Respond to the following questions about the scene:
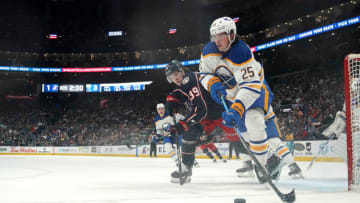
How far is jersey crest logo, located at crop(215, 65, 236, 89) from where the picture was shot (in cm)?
378

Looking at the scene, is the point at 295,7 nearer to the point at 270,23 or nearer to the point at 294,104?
the point at 270,23

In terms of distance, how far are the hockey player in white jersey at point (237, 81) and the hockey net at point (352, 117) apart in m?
0.79

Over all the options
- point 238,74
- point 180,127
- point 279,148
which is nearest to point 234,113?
point 238,74

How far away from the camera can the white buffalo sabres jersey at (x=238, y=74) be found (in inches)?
132

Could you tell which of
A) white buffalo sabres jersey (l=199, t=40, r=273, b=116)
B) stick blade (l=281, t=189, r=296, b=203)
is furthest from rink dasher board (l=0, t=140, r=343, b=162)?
stick blade (l=281, t=189, r=296, b=203)

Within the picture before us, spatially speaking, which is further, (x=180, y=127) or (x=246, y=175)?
(x=246, y=175)

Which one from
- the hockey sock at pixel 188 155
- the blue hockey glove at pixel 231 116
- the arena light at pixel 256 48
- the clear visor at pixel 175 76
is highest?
the arena light at pixel 256 48

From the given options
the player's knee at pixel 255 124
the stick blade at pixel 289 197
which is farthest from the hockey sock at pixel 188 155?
the stick blade at pixel 289 197

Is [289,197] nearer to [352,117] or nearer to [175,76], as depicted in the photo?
[352,117]

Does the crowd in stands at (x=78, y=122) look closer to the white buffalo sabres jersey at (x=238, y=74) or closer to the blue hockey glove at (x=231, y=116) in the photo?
the white buffalo sabres jersey at (x=238, y=74)

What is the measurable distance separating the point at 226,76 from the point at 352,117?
4.37 feet

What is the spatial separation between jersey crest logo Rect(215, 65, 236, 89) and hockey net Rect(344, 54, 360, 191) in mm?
1113

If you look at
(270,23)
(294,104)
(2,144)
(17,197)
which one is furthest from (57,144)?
(17,197)

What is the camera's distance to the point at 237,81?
11.5 ft
